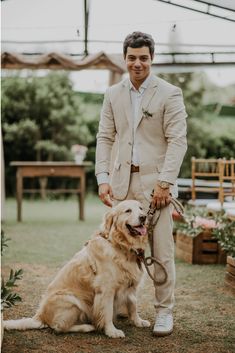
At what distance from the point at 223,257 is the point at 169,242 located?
2452mm

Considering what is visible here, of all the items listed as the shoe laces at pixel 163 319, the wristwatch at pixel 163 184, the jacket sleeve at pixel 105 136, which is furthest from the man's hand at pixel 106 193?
the shoe laces at pixel 163 319

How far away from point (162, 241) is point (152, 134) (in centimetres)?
64

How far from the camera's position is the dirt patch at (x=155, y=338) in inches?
119

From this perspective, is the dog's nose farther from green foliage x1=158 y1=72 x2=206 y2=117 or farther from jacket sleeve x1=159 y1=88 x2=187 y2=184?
green foliage x1=158 y1=72 x2=206 y2=117

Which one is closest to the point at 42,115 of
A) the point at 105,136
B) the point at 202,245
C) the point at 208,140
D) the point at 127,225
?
the point at 208,140

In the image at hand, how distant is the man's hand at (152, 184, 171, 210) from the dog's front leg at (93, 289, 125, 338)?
579 millimetres

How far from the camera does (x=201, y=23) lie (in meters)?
8.16

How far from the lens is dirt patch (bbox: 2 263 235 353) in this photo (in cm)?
303

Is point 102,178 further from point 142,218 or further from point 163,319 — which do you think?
point 163,319

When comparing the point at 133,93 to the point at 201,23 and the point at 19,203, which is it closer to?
the point at 201,23

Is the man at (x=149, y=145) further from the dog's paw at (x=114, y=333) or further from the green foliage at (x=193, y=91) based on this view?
the green foliage at (x=193, y=91)

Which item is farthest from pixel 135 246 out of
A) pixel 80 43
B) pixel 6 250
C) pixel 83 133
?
pixel 83 133

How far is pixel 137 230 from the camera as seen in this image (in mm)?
3213

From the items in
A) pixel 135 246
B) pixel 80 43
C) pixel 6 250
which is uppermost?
pixel 80 43
